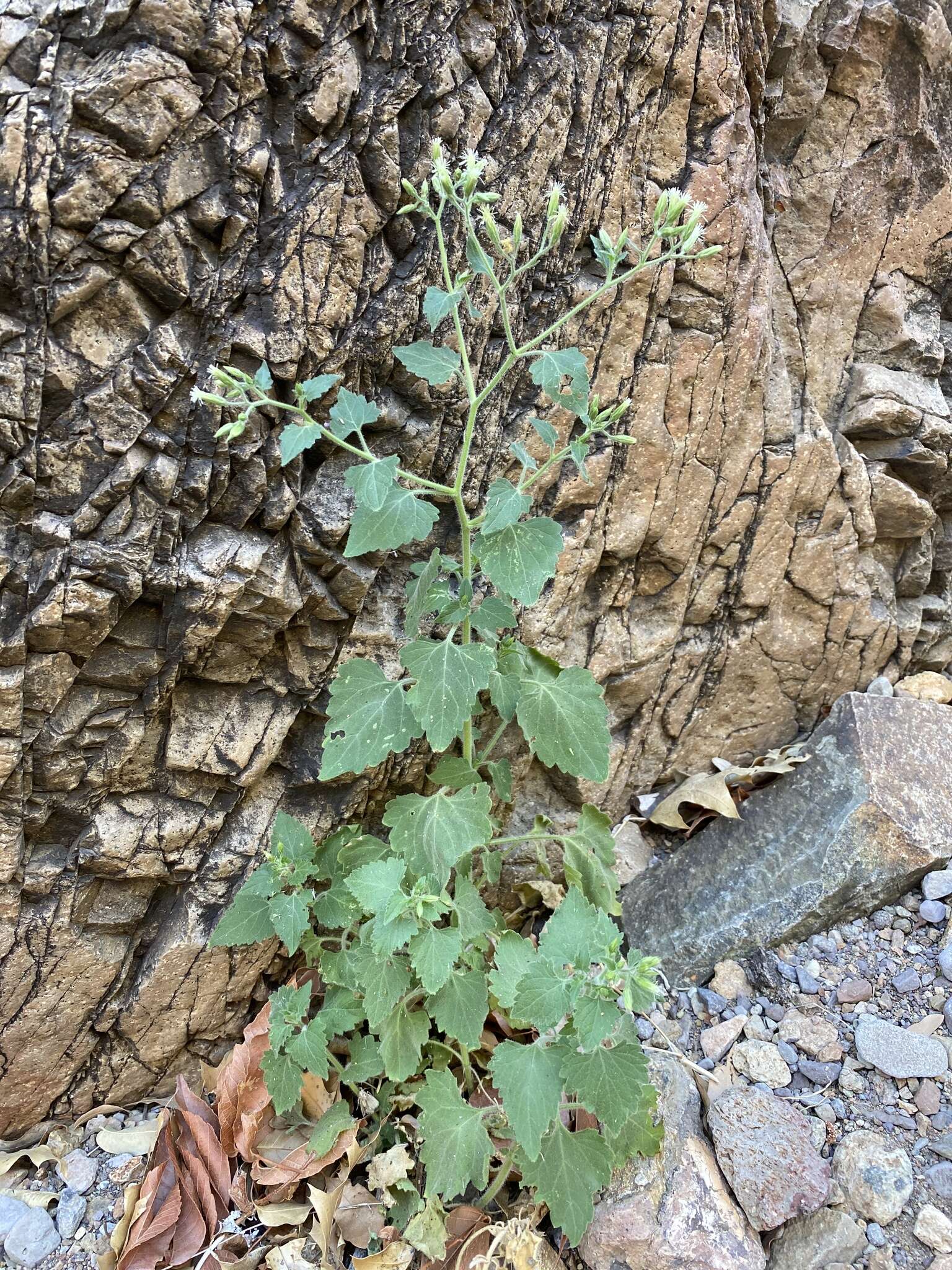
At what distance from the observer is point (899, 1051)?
2.17 metres

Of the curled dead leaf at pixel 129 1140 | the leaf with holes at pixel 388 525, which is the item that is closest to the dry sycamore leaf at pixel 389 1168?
the curled dead leaf at pixel 129 1140

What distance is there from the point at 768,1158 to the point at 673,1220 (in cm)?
27

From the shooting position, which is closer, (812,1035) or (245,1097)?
(245,1097)

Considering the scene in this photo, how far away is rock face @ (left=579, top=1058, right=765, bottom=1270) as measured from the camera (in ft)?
5.94

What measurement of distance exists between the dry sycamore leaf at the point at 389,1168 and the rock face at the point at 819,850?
0.97 meters

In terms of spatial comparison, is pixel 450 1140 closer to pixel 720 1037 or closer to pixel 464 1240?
pixel 464 1240

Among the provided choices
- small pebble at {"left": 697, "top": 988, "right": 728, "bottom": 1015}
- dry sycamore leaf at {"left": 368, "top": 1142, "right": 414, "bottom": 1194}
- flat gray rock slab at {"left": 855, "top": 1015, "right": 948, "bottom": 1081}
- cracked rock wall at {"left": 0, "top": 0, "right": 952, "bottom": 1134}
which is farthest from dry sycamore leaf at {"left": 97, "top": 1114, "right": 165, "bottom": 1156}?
flat gray rock slab at {"left": 855, "top": 1015, "right": 948, "bottom": 1081}

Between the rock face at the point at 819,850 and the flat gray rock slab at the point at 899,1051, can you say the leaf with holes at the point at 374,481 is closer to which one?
the rock face at the point at 819,850

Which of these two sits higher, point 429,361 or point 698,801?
point 429,361


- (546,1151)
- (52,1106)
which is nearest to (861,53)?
(546,1151)

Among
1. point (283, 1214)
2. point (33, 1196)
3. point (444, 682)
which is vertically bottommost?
point (33, 1196)

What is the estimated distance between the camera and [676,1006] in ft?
8.04

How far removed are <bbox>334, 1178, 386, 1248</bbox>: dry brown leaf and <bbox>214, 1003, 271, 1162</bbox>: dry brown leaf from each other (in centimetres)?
27

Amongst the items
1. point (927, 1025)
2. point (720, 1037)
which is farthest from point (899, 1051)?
point (720, 1037)
